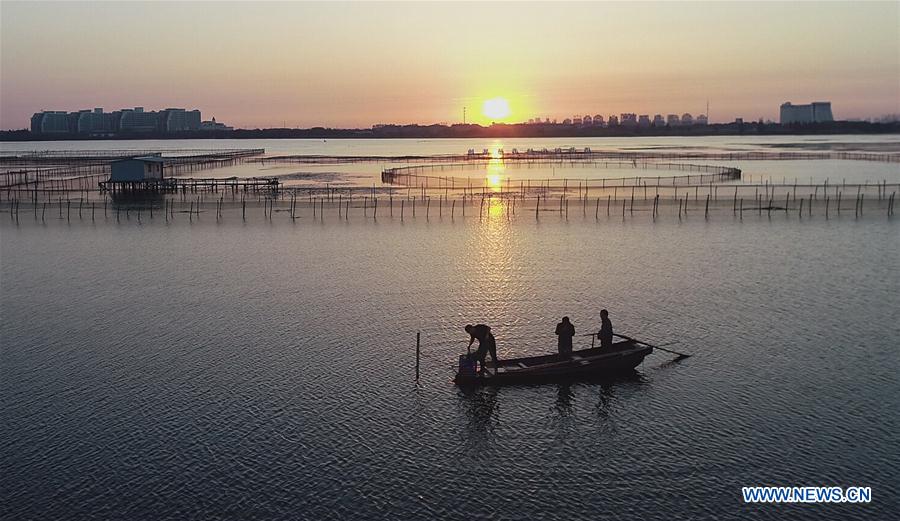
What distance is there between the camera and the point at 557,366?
2627 cm

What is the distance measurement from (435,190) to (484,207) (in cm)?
1990

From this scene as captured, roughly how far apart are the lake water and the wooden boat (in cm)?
45

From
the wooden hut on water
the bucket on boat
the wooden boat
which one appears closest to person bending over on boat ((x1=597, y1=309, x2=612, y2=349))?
the wooden boat

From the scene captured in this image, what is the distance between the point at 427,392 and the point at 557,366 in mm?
4305

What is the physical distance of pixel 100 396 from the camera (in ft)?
82.4

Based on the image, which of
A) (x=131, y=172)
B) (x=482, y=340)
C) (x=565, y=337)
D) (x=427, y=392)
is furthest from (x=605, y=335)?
(x=131, y=172)

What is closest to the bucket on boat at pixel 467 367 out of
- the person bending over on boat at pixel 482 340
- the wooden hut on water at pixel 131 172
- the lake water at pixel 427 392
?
the person bending over on boat at pixel 482 340

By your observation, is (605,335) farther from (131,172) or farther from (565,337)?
(131,172)

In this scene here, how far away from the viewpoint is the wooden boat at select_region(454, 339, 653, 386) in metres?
25.8

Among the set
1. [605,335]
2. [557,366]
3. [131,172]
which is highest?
[131,172]

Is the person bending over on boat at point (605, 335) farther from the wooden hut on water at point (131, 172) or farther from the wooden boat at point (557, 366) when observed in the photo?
the wooden hut on water at point (131, 172)

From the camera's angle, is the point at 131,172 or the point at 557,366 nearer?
the point at 557,366

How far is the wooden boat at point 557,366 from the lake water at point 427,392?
451 millimetres

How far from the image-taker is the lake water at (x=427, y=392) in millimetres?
19141
